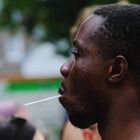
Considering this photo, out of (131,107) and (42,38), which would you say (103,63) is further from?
(42,38)

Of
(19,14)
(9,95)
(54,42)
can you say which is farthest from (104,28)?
(19,14)

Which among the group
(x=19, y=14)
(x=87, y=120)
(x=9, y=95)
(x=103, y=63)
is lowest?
(x=19, y=14)

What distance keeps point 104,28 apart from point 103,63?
0.13 meters

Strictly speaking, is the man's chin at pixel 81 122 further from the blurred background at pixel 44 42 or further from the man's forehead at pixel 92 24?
the blurred background at pixel 44 42

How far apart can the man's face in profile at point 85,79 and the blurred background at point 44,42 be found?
2.14 m

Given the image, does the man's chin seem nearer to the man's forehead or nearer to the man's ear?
the man's ear

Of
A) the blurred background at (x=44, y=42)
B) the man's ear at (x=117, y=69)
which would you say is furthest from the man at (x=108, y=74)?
the blurred background at (x=44, y=42)

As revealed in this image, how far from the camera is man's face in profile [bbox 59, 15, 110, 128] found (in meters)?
3.06

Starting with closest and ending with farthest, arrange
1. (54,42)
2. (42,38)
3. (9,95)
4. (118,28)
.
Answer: (118,28), (9,95), (54,42), (42,38)

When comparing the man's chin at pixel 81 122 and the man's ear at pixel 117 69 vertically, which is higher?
the man's ear at pixel 117 69

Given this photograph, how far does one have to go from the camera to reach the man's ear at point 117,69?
301 cm

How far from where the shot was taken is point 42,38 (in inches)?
609

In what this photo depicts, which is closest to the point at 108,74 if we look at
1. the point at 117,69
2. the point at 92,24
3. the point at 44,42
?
the point at 117,69

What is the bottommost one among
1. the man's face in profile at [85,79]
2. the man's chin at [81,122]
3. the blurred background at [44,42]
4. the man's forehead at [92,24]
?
the blurred background at [44,42]
